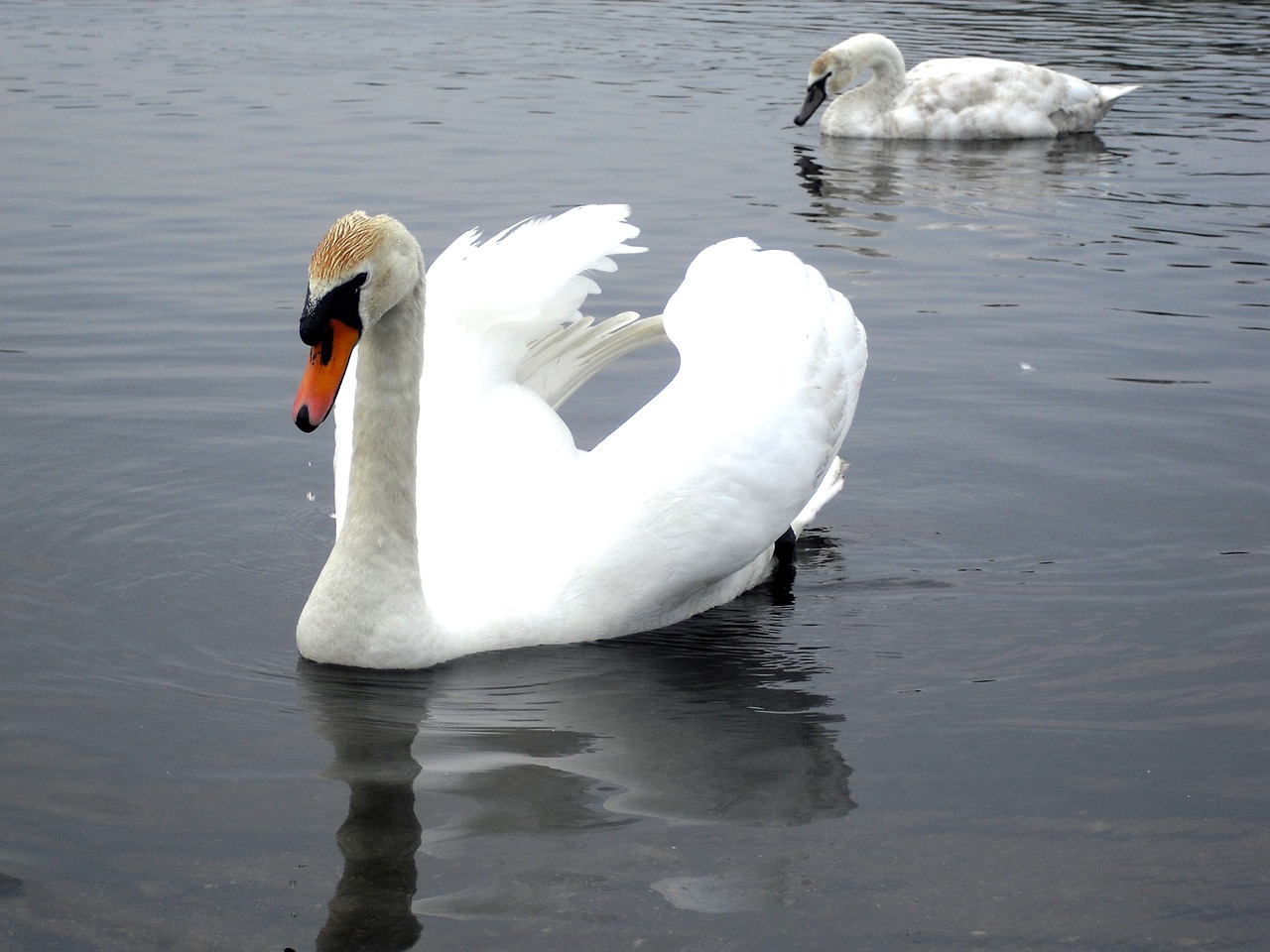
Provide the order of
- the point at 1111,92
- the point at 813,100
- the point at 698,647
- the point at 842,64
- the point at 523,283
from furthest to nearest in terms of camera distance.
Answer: the point at 842,64
the point at 813,100
the point at 1111,92
the point at 523,283
the point at 698,647

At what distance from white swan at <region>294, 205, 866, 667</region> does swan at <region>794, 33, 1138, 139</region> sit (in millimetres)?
10835

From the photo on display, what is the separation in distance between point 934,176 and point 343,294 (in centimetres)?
1099

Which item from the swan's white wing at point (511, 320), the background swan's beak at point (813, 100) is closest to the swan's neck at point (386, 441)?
the swan's white wing at point (511, 320)

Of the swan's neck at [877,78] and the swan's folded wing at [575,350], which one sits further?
the swan's neck at [877,78]

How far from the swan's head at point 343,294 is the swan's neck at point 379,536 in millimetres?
223

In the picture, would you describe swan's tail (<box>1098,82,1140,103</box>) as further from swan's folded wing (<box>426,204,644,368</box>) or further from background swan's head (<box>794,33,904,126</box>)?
swan's folded wing (<box>426,204,644,368</box>)

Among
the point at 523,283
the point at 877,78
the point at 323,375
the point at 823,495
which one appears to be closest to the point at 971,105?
the point at 877,78

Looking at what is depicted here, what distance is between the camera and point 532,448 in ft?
19.4

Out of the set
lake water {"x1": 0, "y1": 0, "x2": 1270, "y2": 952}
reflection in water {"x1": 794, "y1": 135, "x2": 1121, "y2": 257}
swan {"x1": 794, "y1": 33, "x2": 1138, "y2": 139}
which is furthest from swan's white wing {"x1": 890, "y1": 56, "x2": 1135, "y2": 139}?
lake water {"x1": 0, "y1": 0, "x2": 1270, "y2": 952}

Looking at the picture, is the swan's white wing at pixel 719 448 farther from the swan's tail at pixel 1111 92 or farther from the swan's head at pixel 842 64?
the swan's tail at pixel 1111 92

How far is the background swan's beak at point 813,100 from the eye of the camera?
17156 mm

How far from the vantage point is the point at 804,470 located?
5668 mm

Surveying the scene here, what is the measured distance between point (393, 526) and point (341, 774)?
0.89 meters

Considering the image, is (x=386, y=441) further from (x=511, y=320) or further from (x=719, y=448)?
(x=511, y=320)
